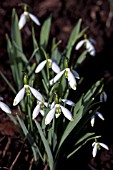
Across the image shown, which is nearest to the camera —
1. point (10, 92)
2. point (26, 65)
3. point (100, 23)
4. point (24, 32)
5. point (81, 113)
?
point (81, 113)

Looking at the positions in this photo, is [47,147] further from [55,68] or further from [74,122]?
[55,68]

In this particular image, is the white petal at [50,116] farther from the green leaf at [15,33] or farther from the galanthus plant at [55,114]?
the green leaf at [15,33]

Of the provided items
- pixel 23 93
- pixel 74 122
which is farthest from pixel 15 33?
pixel 74 122

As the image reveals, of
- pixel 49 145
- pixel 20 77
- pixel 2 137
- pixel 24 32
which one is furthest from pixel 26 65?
pixel 24 32

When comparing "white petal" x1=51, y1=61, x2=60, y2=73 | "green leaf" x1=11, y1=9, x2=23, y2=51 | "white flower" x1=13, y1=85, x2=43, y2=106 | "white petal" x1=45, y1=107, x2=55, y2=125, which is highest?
"green leaf" x1=11, y1=9, x2=23, y2=51

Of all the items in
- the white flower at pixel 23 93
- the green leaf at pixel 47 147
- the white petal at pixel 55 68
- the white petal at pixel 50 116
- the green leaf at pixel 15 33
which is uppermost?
the green leaf at pixel 15 33

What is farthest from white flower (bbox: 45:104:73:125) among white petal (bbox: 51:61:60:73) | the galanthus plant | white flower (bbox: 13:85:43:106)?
white petal (bbox: 51:61:60:73)

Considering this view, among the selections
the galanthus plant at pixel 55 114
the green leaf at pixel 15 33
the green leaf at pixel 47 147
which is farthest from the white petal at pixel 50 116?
the green leaf at pixel 15 33

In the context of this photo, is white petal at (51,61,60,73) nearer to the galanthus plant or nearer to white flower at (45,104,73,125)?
the galanthus plant

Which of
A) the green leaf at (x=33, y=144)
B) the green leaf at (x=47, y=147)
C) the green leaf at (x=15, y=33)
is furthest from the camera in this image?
the green leaf at (x=15, y=33)

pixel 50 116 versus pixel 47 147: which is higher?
pixel 50 116

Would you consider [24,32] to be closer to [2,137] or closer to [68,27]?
[68,27]
